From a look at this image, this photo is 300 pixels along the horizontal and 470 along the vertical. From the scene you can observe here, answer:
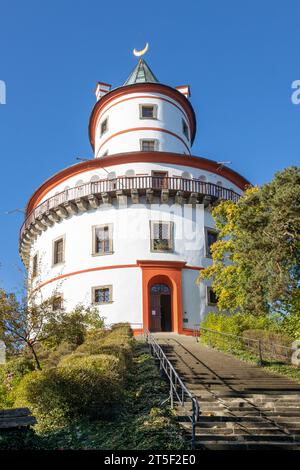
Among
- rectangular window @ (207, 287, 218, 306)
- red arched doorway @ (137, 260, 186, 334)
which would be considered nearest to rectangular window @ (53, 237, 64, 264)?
Answer: red arched doorway @ (137, 260, 186, 334)

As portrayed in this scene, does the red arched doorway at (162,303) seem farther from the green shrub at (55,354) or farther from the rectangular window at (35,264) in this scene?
the green shrub at (55,354)

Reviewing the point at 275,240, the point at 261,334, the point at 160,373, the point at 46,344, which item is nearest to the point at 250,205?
the point at 275,240

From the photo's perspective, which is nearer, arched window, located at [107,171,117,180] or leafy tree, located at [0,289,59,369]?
leafy tree, located at [0,289,59,369]

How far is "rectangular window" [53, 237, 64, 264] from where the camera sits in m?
32.5

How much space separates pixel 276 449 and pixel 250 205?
1233 cm

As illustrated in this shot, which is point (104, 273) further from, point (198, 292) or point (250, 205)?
point (250, 205)

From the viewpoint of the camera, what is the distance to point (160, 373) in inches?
612

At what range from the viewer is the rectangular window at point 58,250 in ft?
107

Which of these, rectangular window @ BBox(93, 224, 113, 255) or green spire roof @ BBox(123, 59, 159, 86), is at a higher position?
green spire roof @ BBox(123, 59, 159, 86)

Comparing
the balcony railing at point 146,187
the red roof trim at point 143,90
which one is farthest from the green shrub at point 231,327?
the red roof trim at point 143,90

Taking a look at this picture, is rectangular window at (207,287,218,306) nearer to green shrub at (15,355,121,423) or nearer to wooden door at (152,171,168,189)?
wooden door at (152,171,168,189)

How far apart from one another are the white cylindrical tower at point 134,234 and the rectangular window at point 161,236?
0.19ft

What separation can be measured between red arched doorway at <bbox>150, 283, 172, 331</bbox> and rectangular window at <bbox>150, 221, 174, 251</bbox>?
226 centimetres

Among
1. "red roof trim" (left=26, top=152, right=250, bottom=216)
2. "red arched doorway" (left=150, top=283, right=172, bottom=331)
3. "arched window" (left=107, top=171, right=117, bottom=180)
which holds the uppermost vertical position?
"red roof trim" (left=26, top=152, right=250, bottom=216)
